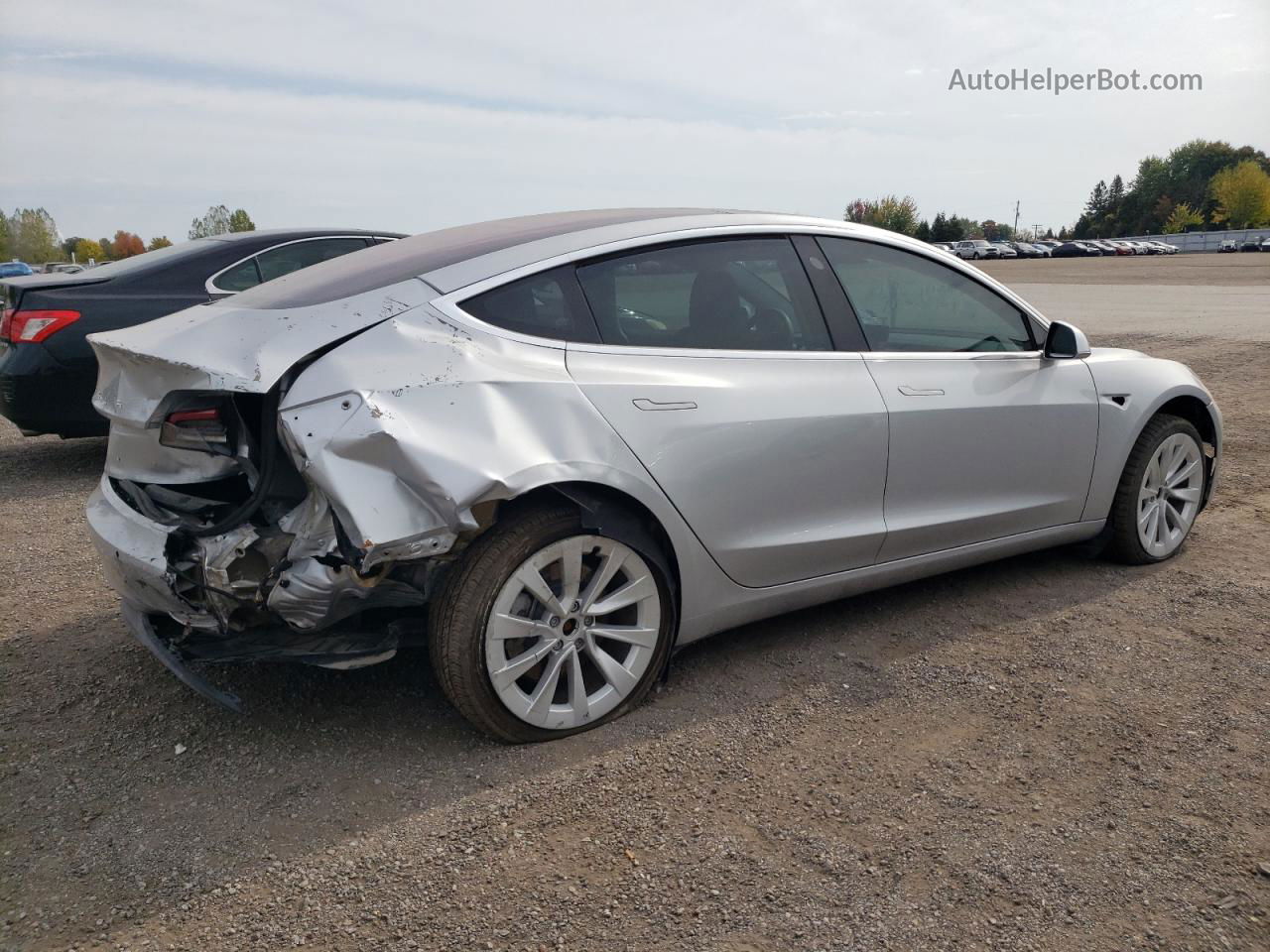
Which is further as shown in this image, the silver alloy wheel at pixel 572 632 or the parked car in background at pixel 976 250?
the parked car in background at pixel 976 250

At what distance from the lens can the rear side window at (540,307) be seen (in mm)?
3109

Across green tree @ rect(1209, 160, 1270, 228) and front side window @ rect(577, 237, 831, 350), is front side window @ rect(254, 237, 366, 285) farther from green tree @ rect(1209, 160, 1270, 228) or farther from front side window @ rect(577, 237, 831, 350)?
green tree @ rect(1209, 160, 1270, 228)

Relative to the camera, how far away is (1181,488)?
15.9 feet

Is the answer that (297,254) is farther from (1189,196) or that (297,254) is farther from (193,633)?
(1189,196)

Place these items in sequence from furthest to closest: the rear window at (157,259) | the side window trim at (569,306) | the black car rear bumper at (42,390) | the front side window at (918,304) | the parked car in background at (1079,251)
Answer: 1. the parked car in background at (1079,251)
2. the rear window at (157,259)
3. the black car rear bumper at (42,390)
4. the front side window at (918,304)
5. the side window trim at (569,306)

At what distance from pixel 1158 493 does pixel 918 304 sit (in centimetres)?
168

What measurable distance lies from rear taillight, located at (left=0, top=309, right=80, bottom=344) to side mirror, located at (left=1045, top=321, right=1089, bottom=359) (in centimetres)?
577

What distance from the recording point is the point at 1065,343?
4.24 meters

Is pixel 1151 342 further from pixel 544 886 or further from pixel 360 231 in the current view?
pixel 544 886

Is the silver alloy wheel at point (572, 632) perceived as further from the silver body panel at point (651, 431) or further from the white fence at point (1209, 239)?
the white fence at point (1209, 239)

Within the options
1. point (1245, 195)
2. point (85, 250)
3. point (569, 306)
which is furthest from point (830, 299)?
point (85, 250)

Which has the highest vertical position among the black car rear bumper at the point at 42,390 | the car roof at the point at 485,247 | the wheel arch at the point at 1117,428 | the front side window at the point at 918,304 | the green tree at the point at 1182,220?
the green tree at the point at 1182,220

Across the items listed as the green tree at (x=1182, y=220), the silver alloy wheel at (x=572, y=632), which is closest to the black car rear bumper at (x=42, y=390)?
the silver alloy wheel at (x=572, y=632)

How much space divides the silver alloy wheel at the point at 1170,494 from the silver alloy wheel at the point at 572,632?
269 cm
